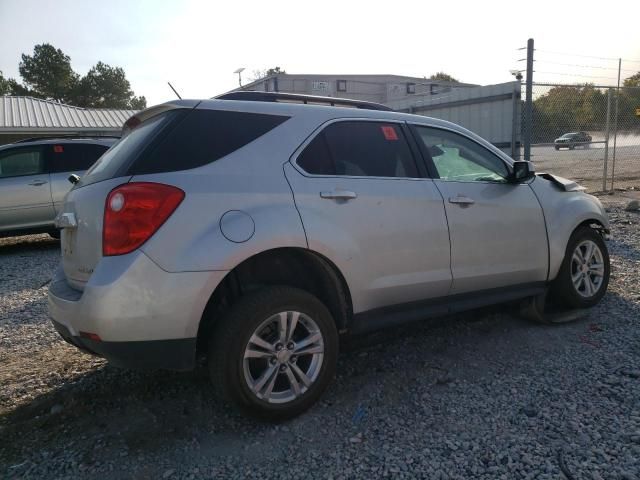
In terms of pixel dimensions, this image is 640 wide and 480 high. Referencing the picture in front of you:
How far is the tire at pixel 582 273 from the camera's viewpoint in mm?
4418

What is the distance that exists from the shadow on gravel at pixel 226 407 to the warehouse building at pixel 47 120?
56.0 feet

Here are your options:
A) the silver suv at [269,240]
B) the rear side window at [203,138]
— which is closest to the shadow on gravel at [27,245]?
the silver suv at [269,240]

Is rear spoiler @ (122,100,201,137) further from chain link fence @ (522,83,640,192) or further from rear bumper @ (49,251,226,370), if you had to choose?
chain link fence @ (522,83,640,192)

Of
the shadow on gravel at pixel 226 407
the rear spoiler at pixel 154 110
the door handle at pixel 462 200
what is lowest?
the shadow on gravel at pixel 226 407

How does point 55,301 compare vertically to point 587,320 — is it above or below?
above

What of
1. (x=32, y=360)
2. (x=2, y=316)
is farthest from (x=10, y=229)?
(x=32, y=360)

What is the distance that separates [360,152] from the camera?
340 centimetres

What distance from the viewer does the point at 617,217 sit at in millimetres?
9086

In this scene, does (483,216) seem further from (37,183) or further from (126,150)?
(37,183)

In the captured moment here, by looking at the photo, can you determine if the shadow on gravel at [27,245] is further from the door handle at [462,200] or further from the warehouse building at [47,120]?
the warehouse building at [47,120]

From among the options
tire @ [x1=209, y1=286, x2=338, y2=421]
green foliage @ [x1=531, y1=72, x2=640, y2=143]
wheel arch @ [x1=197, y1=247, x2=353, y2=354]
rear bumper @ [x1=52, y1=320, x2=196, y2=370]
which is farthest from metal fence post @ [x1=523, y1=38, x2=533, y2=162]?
rear bumper @ [x1=52, y1=320, x2=196, y2=370]

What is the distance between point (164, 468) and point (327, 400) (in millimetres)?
1043

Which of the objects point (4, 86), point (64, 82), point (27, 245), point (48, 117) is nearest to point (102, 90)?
point (64, 82)

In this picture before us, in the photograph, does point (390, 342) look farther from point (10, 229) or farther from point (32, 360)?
point (10, 229)
